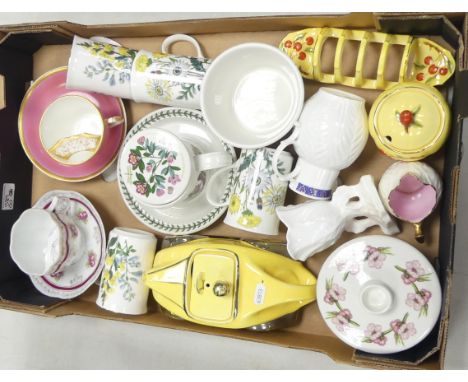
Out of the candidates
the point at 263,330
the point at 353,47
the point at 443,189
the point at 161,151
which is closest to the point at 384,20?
the point at 353,47

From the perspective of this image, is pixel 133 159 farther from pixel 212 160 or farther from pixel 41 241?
pixel 41 241

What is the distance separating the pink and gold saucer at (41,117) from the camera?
919 millimetres

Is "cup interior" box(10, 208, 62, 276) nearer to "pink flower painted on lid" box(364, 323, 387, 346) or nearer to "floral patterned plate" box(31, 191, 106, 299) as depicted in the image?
"floral patterned plate" box(31, 191, 106, 299)

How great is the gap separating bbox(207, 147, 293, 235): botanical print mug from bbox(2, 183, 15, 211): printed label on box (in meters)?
→ 0.36

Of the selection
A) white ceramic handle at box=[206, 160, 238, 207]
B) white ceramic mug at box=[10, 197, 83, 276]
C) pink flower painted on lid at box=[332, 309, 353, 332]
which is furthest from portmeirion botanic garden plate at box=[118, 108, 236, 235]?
pink flower painted on lid at box=[332, 309, 353, 332]

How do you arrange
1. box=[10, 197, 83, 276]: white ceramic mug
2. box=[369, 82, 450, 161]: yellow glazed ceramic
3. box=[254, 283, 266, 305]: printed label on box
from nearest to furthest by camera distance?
box=[369, 82, 450, 161]: yellow glazed ceramic < box=[254, 283, 266, 305]: printed label on box < box=[10, 197, 83, 276]: white ceramic mug

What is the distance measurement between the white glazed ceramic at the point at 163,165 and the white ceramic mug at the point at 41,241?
0.51 feet

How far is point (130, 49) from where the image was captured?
0.87 m

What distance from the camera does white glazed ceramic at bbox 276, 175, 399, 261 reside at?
0.74 meters

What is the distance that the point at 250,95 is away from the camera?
0.85 metres

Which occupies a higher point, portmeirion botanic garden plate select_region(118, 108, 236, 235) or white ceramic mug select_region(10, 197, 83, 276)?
portmeirion botanic garden plate select_region(118, 108, 236, 235)

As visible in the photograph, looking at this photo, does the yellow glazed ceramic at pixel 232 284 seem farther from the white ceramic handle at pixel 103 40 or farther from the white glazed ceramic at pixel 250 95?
the white ceramic handle at pixel 103 40

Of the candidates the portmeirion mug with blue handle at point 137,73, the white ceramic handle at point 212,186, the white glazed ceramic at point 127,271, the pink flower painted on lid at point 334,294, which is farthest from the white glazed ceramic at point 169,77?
the pink flower painted on lid at point 334,294

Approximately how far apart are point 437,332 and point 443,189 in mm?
184
